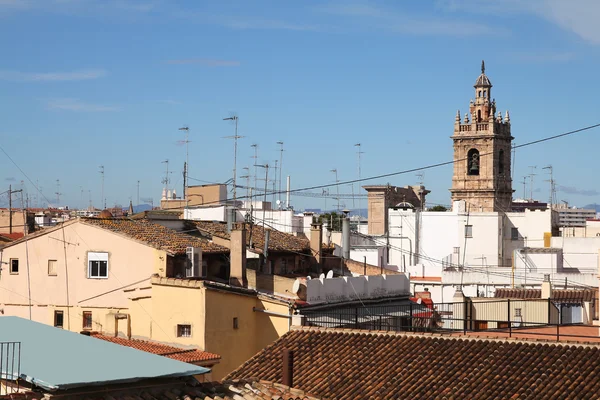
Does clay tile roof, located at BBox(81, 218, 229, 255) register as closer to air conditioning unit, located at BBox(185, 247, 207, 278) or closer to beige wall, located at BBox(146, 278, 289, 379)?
air conditioning unit, located at BBox(185, 247, 207, 278)

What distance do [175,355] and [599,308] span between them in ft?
52.5

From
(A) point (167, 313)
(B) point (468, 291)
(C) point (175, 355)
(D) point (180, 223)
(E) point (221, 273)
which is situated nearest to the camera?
(C) point (175, 355)

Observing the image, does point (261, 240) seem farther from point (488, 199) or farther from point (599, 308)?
point (488, 199)

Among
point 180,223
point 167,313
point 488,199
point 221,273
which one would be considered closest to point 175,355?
point 167,313

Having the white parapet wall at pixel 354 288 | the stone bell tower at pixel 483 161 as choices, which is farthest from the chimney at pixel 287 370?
the stone bell tower at pixel 483 161

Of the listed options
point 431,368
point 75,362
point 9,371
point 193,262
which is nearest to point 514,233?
point 193,262

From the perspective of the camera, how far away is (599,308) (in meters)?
35.0

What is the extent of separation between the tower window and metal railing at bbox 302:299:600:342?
52.3 m

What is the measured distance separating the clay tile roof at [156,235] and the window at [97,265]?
90 centimetres

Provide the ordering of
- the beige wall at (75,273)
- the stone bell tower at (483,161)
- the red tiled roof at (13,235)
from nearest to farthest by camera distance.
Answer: the beige wall at (75,273)
the red tiled roof at (13,235)
the stone bell tower at (483,161)

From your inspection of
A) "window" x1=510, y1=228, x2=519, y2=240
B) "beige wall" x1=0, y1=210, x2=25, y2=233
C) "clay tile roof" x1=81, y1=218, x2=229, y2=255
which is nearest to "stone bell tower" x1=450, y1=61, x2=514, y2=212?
"window" x1=510, y1=228, x2=519, y2=240

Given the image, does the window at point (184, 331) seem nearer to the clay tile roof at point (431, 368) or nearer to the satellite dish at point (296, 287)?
the satellite dish at point (296, 287)

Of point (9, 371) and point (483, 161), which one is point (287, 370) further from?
point (483, 161)

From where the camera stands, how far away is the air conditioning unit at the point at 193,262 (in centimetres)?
3077
